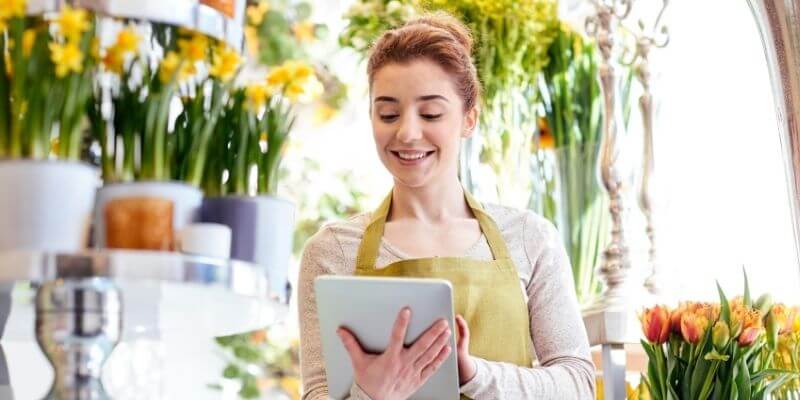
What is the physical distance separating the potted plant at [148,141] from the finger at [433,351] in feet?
1.62

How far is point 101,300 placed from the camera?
0.88 m

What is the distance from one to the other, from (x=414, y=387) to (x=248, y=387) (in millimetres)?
1936

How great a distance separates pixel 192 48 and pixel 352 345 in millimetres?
584

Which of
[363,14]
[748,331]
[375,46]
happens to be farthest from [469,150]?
[748,331]

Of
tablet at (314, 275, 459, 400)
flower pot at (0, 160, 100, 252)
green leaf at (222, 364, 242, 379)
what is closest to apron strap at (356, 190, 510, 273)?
tablet at (314, 275, 459, 400)

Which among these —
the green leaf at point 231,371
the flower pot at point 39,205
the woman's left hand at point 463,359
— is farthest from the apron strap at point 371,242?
the green leaf at point 231,371

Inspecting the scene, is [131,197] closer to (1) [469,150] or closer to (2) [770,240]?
(1) [469,150]

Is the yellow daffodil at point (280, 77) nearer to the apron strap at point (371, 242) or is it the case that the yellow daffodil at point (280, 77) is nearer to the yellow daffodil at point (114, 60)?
the yellow daffodil at point (114, 60)

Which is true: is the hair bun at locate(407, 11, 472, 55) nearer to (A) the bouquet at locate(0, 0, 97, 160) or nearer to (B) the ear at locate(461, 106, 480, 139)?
(B) the ear at locate(461, 106, 480, 139)

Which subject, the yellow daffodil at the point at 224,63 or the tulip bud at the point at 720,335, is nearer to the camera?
the yellow daffodil at the point at 224,63

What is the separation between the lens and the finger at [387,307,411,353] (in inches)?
54.0

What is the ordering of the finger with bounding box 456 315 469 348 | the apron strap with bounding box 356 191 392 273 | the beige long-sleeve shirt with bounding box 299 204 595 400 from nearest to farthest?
the finger with bounding box 456 315 469 348 < the beige long-sleeve shirt with bounding box 299 204 595 400 < the apron strap with bounding box 356 191 392 273

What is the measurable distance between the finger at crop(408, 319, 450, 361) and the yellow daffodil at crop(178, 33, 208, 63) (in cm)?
55

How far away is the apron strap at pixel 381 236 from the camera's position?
67.6 inches
